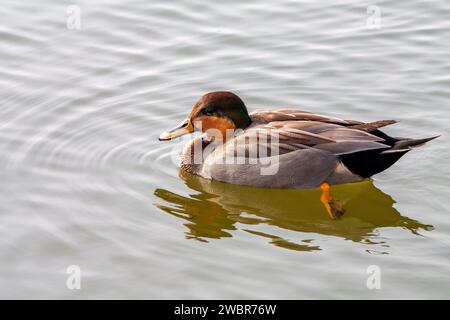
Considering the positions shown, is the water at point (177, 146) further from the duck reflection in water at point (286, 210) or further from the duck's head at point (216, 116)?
the duck's head at point (216, 116)

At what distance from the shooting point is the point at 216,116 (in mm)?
9766

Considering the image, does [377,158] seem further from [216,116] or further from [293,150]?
[216,116]

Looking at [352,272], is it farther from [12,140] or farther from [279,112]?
[12,140]

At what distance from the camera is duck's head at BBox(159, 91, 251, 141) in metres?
9.67

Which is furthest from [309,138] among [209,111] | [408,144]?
[209,111]

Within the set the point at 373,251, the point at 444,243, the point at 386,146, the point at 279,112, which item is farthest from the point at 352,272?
the point at 279,112

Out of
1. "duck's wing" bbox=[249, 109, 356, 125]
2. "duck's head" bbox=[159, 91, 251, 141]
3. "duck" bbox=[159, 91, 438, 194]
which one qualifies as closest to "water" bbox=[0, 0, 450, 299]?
"duck" bbox=[159, 91, 438, 194]

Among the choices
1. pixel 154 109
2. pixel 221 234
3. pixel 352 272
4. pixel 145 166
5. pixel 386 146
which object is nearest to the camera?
pixel 352 272

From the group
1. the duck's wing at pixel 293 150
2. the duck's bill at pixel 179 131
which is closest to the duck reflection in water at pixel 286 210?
the duck's wing at pixel 293 150

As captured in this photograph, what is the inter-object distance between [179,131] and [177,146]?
2.04ft

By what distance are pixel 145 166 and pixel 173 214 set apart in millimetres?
1044

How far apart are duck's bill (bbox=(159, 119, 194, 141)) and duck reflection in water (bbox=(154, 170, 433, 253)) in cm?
41

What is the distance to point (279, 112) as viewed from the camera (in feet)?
31.8

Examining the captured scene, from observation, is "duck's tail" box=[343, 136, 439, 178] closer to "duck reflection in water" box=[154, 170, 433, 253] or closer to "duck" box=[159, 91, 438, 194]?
"duck" box=[159, 91, 438, 194]
